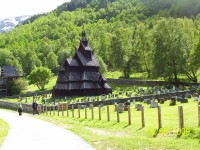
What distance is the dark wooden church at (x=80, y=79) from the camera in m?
70.7

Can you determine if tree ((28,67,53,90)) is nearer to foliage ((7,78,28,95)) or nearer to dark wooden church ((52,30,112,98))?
foliage ((7,78,28,95))

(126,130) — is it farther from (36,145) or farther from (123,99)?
(123,99)

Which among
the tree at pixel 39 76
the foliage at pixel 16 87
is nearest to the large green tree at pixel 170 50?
the tree at pixel 39 76

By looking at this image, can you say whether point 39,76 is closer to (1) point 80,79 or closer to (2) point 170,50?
(1) point 80,79

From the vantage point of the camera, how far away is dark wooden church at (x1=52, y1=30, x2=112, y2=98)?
232ft

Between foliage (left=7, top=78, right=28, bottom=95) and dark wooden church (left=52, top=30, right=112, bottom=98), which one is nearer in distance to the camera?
dark wooden church (left=52, top=30, right=112, bottom=98)

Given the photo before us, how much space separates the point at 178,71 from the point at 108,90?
15.1 meters

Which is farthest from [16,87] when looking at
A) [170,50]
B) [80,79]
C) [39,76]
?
[170,50]

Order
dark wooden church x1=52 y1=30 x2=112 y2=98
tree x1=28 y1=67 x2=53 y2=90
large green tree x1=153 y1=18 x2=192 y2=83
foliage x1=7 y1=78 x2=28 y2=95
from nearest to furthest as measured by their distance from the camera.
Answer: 1. dark wooden church x1=52 y1=30 x2=112 y2=98
2. large green tree x1=153 y1=18 x2=192 y2=83
3. foliage x1=7 y1=78 x2=28 y2=95
4. tree x1=28 y1=67 x2=53 y2=90

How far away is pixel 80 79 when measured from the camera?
238ft

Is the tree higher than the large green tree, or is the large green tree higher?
the large green tree

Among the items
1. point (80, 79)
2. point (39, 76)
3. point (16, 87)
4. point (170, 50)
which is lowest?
point (16, 87)

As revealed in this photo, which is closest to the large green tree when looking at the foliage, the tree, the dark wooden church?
the dark wooden church

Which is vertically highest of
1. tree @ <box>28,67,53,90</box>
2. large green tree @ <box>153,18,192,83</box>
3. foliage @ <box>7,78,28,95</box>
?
large green tree @ <box>153,18,192,83</box>
